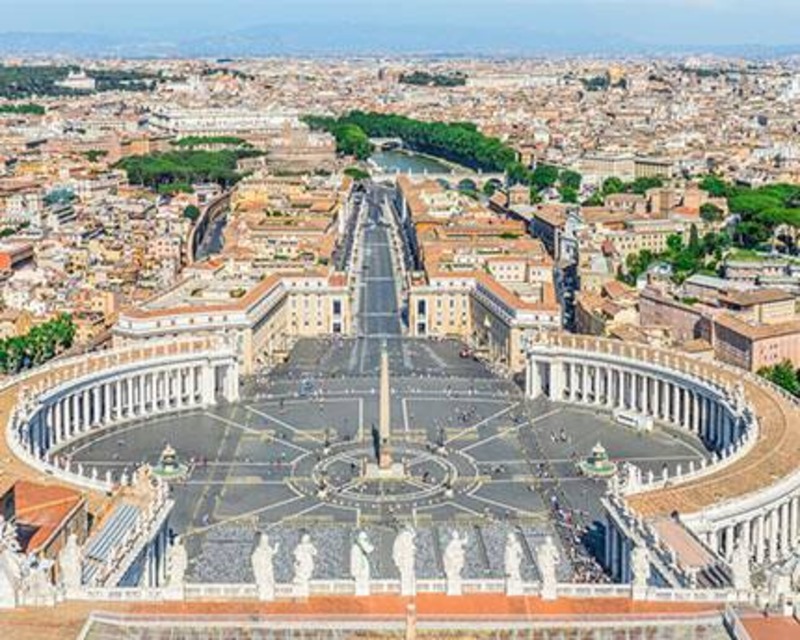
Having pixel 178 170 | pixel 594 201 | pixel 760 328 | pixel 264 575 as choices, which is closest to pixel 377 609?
pixel 264 575

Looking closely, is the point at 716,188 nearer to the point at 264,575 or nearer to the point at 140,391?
the point at 140,391

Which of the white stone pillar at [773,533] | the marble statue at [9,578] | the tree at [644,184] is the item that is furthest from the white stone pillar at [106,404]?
the tree at [644,184]

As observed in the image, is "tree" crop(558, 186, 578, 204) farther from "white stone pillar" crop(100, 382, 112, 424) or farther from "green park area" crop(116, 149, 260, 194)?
"white stone pillar" crop(100, 382, 112, 424)

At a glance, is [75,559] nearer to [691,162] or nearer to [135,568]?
[135,568]

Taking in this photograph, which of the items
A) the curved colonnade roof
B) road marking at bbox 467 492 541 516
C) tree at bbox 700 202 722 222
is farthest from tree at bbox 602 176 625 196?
road marking at bbox 467 492 541 516

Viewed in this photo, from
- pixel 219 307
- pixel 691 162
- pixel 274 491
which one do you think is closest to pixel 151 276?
pixel 219 307

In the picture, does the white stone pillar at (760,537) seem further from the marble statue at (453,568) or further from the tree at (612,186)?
the tree at (612,186)
